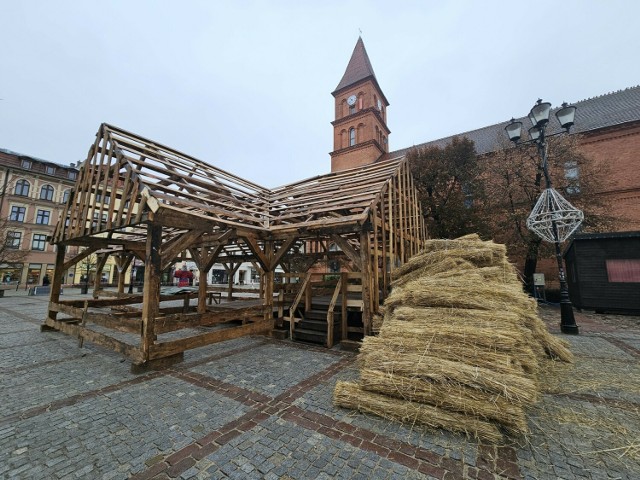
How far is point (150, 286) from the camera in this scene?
5383 mm

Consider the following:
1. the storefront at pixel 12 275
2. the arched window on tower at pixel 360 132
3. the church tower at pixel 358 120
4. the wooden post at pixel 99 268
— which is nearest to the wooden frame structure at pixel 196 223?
the wooden post at pixel 99 268

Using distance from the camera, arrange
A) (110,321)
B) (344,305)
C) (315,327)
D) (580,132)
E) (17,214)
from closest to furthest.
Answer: (110,321) < (344,305) < (315,327) < (580,132) < (17,214)

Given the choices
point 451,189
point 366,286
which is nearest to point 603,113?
point 451,189

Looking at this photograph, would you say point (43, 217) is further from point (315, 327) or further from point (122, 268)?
point (315, 327)

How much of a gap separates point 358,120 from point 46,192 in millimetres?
40869

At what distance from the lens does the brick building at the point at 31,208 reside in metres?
31.4

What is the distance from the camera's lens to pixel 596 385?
466 cm

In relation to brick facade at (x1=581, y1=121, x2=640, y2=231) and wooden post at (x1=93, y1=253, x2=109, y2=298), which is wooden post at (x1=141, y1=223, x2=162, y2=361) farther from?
brick facade at (x1=581, y1=121, x2=640, y2=231)

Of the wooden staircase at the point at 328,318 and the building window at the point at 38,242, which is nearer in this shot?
the wooden staircase at the point at 328,318

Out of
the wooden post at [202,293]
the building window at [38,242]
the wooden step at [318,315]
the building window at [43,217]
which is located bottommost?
the wooden step at [318,315]

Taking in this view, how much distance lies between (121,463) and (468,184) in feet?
71.4

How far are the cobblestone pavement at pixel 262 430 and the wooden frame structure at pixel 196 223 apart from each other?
111cm

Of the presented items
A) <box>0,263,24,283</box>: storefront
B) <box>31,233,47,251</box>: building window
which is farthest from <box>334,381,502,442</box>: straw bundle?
<box>31,233,47,251</box>: building window

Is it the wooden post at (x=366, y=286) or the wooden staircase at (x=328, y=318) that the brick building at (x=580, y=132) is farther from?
the wooden staircase at (x=328, y=318)
